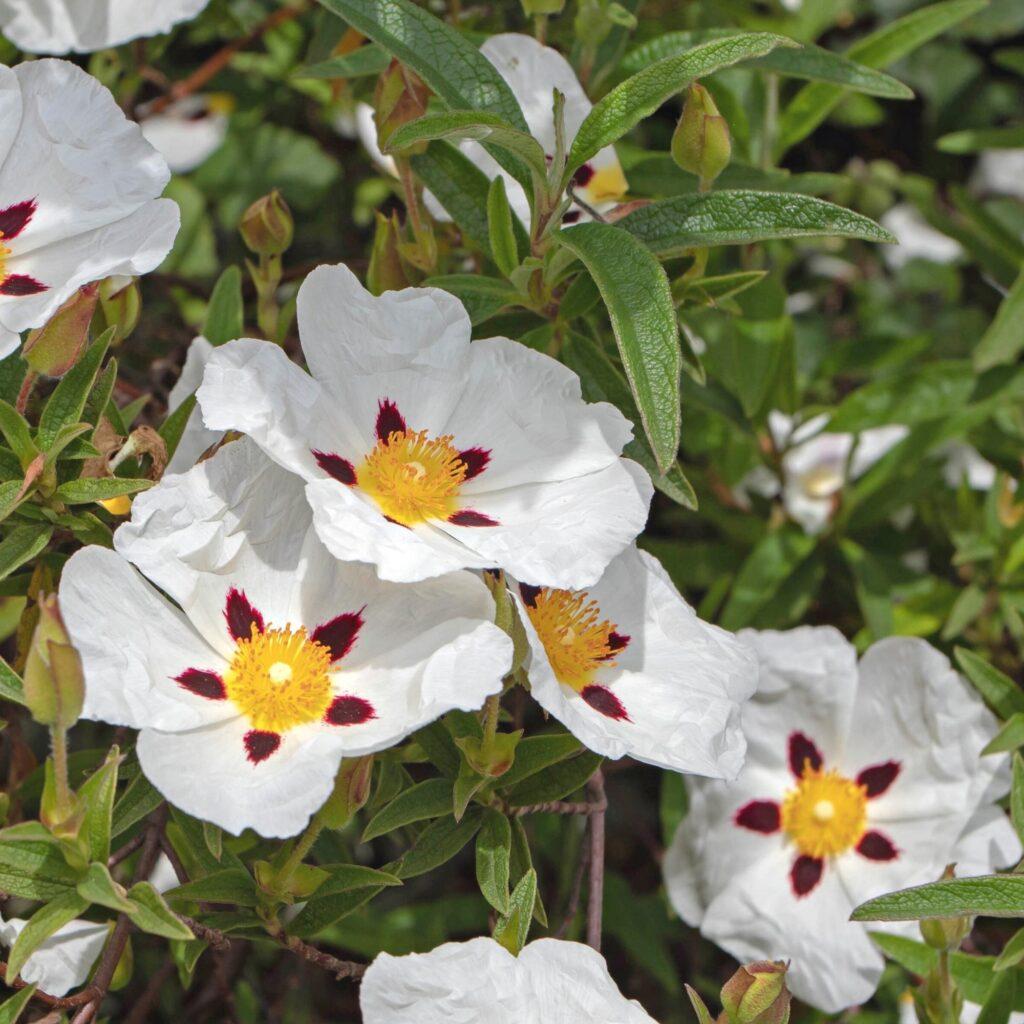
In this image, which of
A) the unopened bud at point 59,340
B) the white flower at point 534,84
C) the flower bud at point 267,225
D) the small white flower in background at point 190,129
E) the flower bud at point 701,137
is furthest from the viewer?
the small white flower in background at point 190,129

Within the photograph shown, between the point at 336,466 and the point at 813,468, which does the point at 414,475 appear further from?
the point at 813,468

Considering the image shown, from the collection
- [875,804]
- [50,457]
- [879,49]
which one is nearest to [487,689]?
[50,457]

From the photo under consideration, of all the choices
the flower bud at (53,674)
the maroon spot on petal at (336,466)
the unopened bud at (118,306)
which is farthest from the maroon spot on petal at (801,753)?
the flower bud at (53,674)

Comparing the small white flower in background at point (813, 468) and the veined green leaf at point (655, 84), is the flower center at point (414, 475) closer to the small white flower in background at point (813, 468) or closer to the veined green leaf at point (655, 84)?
the veined green leaf at point (655, 84)

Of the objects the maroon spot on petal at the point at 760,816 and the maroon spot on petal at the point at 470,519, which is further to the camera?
the maroon spot on petal at the point at 760,816

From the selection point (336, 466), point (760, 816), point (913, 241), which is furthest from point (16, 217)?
point (913, 241)
